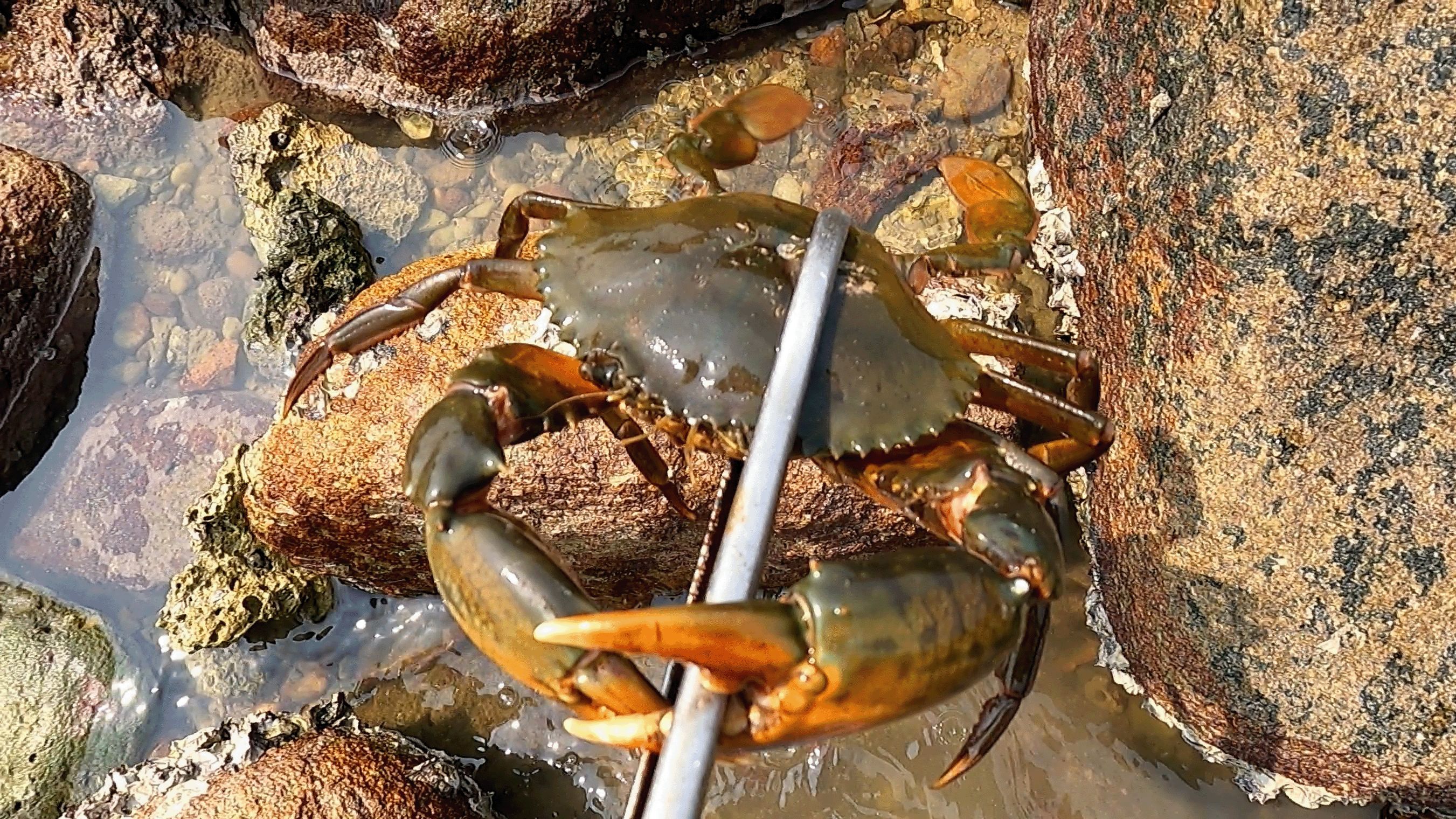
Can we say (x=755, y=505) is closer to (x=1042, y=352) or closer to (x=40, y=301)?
(x=1042, y=352)

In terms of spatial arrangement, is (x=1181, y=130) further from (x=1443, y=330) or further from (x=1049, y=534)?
(x=1049, y=534)

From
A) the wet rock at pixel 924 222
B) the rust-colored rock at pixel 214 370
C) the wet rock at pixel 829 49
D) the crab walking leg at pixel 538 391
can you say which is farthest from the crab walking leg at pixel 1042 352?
the rust-colored rock at pixel 214 370

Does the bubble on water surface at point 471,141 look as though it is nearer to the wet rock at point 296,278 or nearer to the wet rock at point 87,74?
the wet rock at point 296,278

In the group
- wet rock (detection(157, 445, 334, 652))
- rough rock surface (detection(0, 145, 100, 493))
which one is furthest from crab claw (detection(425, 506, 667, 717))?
rough rock surface (detection(0, 145, 100, 493))

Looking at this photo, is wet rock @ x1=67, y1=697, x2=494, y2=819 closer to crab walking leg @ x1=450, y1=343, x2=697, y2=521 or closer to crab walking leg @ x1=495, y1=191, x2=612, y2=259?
crab walking leg @ x1=450, y1=343, x2=697, y2=521

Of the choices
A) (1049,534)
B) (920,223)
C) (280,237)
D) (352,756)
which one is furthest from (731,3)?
(352,756)
